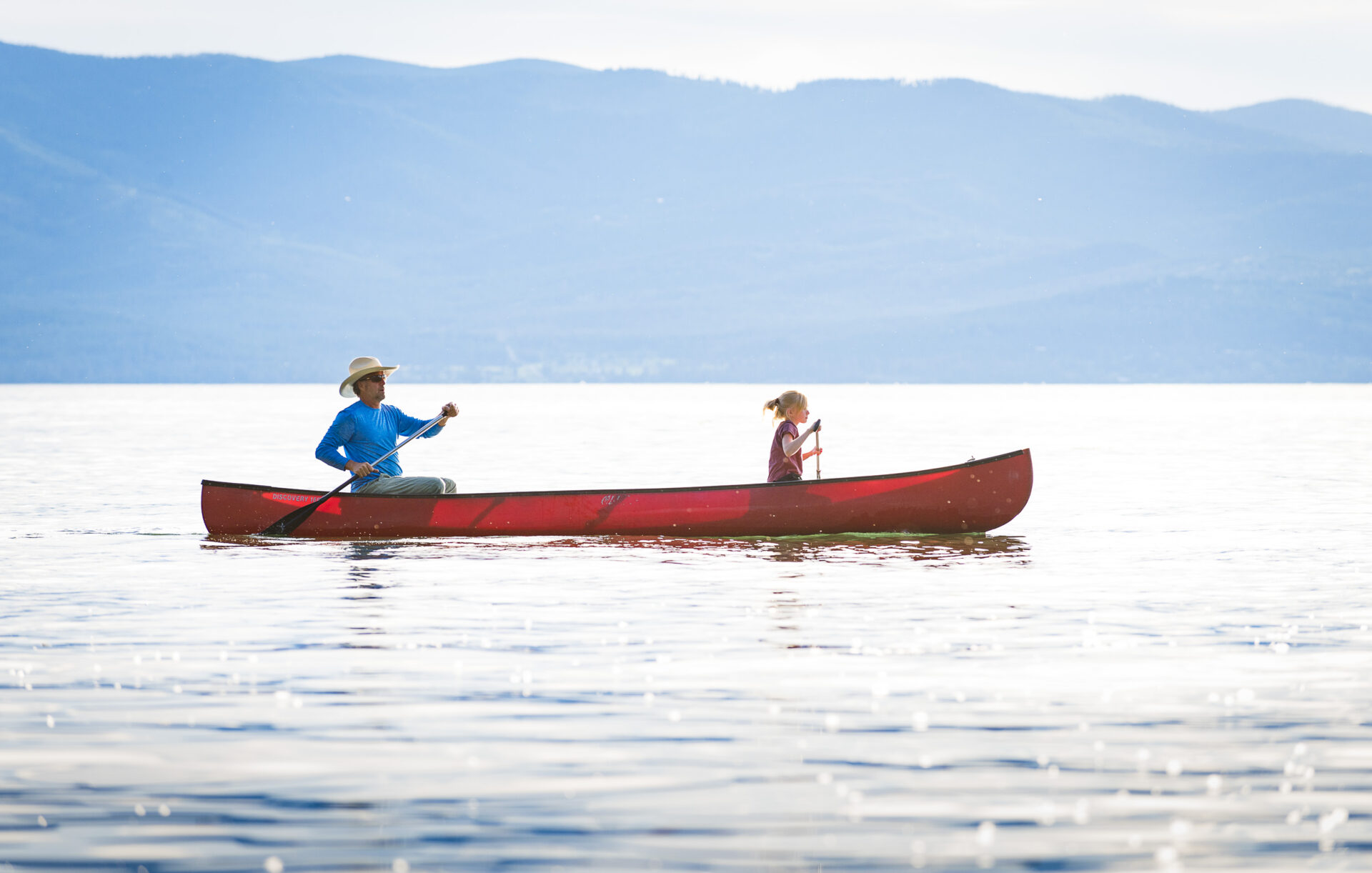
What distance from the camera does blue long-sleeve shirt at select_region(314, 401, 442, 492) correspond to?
680 inches

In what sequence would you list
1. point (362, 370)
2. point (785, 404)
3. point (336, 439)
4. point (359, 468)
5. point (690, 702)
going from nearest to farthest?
point (690, 702) < point (785, 404) < point (362, 370) < point (336, 439) < point (359, 468)

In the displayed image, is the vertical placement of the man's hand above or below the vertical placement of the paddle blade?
above

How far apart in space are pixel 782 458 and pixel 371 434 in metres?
3.88

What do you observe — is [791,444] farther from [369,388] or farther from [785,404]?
[369,388]

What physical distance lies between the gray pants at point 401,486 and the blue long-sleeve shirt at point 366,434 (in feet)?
0.23

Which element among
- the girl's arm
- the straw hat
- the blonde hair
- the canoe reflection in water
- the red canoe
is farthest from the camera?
the red canoe

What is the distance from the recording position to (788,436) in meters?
17.4

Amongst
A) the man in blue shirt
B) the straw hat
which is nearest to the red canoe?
the man in blue shirt

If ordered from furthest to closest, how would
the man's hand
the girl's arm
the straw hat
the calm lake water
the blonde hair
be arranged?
1. the man's hand
2. the girl's arm
3. the straw hat
4. the blonde hair
5. the calm lake water

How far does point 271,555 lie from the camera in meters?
16.9

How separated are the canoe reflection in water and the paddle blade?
96 millimetres

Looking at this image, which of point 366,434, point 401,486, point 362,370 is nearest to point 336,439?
point 366,434

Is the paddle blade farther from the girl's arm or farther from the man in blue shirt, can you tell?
the girl's arm

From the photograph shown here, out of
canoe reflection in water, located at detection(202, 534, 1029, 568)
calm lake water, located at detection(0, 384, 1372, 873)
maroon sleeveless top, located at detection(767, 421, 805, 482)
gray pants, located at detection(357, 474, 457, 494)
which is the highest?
maroon sleeveless top, located at detection(767, 421, 805, 482)
